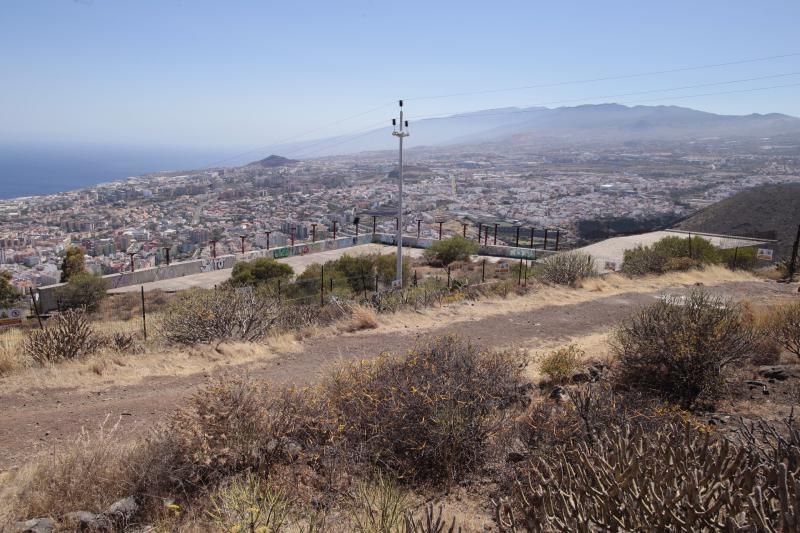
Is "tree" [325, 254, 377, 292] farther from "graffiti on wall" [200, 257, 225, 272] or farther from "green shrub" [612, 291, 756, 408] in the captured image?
"green shrub" [612, 291, 756, 408]

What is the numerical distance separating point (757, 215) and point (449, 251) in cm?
2257

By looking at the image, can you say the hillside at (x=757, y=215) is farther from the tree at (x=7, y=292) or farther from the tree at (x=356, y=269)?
the tree at (x=7, y=292)

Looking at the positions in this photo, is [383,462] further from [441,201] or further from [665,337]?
[441,201]

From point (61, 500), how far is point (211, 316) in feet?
19.9

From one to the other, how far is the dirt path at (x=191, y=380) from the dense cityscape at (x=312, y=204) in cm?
2105

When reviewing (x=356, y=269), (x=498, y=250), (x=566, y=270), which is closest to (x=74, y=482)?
(x=566, y=270)

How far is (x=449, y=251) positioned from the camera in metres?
32.8

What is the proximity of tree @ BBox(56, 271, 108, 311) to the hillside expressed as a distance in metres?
35.4

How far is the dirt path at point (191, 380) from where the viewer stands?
658 cm

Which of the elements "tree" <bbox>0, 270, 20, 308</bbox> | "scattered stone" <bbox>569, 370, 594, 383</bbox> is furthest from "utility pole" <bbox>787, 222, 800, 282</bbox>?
"tree" <bbox>0, 270, 20, 308</bbox>

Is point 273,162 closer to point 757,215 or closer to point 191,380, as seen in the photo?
point 757,215

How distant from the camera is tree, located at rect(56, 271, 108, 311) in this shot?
22094 millimetres

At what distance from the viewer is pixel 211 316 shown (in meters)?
10.5

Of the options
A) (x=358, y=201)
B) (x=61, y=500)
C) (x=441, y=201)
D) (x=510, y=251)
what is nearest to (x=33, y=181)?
(x=358, y=201)
